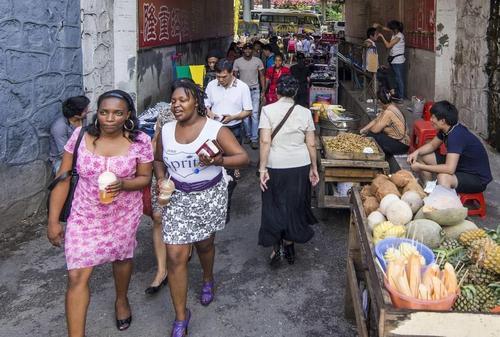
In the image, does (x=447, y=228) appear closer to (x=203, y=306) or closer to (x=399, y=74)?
(x=203, y=306)

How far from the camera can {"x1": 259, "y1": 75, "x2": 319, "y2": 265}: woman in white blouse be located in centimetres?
460

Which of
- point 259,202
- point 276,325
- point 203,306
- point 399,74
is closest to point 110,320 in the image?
point 203,306

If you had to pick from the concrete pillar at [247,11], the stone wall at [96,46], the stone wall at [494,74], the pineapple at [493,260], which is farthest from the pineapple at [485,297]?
the concrete pillar at [247,11]

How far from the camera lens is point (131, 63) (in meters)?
8.82

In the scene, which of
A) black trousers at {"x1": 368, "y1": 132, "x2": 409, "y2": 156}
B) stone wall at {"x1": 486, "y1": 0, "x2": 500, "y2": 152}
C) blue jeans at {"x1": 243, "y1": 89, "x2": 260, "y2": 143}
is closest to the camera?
black trousers at {"x1": 368, "y1": 132, "x2": 409, "y2": 156}

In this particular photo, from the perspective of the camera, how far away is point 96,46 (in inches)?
288

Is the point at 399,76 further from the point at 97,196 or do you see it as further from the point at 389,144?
the point at 97,196

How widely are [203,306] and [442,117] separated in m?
2.80

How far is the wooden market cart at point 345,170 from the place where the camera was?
18.4 ft

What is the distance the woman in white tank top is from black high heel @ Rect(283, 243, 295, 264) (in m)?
1.40

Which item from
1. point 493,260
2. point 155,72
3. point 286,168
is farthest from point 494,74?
point 155,72

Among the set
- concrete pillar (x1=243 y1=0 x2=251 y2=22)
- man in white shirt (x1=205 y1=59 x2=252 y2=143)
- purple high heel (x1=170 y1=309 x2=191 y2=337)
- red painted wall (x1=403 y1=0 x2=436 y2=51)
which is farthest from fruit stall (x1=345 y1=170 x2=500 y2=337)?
concrete pillar (x1=243 y1=0 x2=251 y2=22)

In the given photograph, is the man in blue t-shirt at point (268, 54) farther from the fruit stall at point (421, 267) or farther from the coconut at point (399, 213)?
the coconut at point (399, 213)

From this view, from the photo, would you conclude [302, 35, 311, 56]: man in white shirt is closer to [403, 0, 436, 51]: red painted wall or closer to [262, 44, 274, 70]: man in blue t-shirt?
[403, 0, 436, 51]: red painted wall
